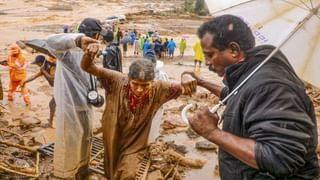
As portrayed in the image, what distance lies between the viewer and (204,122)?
6.07 feet

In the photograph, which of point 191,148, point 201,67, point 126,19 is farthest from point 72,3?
point 191,148

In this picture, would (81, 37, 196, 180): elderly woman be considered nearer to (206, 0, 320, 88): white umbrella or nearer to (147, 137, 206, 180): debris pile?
(206, 0, 320, 88): white umbrella

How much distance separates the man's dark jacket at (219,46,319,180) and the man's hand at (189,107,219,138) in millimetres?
112

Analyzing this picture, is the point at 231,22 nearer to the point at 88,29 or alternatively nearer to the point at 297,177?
the point at 297,177

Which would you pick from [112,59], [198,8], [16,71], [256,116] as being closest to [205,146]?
[112,59]

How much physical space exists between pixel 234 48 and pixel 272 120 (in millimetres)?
466

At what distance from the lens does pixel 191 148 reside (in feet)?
21.9

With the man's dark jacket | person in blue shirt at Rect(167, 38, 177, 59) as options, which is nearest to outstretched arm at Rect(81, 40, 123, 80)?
the man's dark jacket

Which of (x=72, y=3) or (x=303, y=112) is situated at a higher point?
(x=303, y=112)

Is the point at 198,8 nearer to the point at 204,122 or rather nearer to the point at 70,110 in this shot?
the point at 70,110

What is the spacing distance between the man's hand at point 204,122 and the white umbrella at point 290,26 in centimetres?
32

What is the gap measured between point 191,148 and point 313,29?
4.58m

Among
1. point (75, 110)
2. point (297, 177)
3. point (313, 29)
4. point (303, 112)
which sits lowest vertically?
point (75, 110)

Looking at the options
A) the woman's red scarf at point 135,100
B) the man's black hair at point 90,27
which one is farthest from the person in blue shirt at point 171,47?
the woman's red scarf at point 135,100
